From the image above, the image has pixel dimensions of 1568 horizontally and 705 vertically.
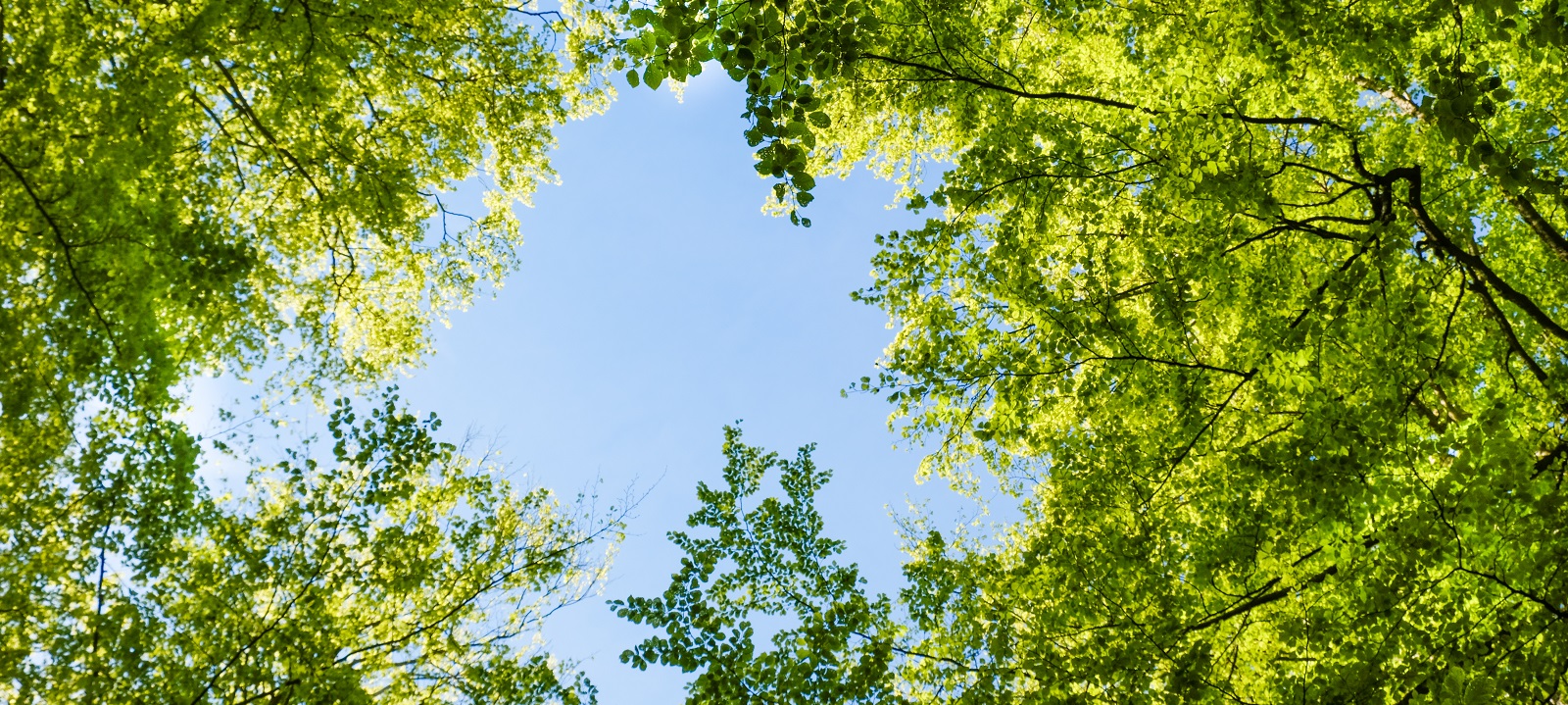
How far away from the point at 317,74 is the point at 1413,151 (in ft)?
41.4

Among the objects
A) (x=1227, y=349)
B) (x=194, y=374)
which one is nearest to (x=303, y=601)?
(x=194, y=374)

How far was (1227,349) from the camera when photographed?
26.4 ft

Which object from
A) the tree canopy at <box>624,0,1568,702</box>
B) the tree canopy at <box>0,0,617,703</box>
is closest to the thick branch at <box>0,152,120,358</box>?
the tree canopy at <box>0,0,617,703</box>

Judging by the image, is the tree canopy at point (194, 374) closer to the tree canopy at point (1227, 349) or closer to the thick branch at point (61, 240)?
the thick branch at point (61, 240)

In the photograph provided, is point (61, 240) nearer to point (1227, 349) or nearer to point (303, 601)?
point (303, 601)

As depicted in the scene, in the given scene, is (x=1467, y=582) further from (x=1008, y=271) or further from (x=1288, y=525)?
(x=1008, y=271)

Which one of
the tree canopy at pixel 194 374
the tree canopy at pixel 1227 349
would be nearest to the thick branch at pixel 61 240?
the tree canopy at pixel 194 374

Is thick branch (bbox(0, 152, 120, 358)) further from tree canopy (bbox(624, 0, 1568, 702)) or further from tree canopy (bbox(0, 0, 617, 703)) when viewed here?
tree canopy (bbox(624, 0, 1568, 702))

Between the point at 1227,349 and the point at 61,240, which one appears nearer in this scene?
the point at 61,240

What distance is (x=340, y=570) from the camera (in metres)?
8.46

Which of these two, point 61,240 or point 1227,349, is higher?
point 61,240

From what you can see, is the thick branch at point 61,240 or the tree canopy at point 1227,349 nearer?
the tree canopy at point 1227,349

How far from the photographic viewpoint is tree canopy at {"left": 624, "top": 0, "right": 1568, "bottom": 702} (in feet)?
15.1

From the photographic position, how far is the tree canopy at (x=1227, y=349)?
459 cm
